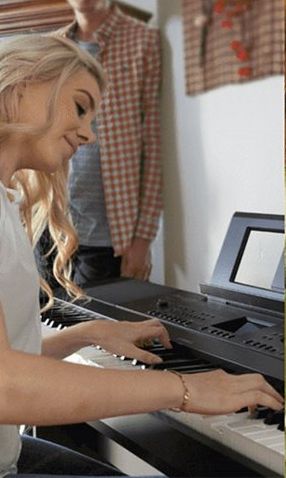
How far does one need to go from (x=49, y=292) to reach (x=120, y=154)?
0.28 m

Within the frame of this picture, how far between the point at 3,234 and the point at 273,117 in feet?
0.90

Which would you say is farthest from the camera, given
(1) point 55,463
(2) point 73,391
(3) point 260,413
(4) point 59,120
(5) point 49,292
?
Answer: (5) point 49,292

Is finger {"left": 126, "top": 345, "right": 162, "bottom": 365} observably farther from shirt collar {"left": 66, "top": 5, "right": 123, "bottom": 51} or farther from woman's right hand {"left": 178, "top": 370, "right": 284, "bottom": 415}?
shirt collar {"left": 66, "top": 5, "right": 123, "bottom": 51}

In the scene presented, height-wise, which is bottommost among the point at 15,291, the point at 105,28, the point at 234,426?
the point at 234,426

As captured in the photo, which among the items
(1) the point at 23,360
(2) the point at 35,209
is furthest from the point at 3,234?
(2) the point at 35,209

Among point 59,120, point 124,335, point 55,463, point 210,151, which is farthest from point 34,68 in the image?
point 55,463

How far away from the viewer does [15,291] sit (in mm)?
769

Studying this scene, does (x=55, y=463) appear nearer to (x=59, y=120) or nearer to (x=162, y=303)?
(x=162, y=303)

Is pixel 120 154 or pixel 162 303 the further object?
pixel 162 303

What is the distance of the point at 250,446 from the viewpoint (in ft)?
2.20

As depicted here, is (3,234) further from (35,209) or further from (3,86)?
(35,209)

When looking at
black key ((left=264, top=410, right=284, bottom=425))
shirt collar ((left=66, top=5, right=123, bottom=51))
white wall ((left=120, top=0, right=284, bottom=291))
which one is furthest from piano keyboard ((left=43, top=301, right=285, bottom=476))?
shirt collar ((left=66, top=5, right=123, bottom=51))

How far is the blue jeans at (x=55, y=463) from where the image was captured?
0.94 m

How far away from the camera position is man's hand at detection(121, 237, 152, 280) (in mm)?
840
